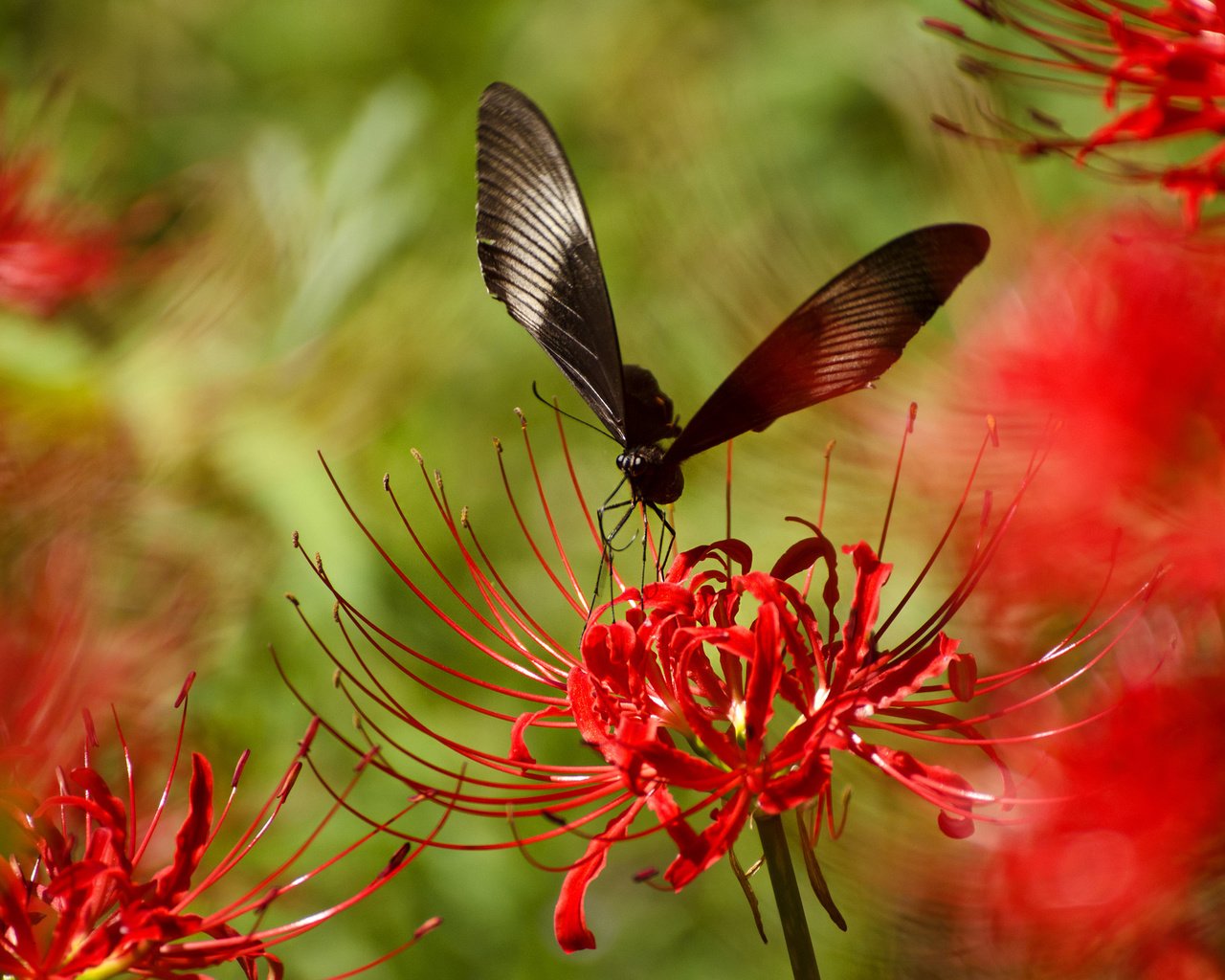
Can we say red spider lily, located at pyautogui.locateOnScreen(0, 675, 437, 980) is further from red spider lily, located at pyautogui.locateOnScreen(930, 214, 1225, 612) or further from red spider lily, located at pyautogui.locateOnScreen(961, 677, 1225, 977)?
red spider lily, located at pyautogui.locateOnScreen(930, 214, 1225, 612)

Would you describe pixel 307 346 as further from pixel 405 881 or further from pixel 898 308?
pixel 898 308

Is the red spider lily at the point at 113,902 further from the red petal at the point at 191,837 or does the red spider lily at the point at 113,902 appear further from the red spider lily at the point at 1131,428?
the red spider lily at the point at 1131,428

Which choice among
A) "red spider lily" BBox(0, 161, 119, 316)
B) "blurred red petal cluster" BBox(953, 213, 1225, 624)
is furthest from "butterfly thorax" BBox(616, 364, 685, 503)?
"red spider lily" BBox(0, 161, 119, 316)

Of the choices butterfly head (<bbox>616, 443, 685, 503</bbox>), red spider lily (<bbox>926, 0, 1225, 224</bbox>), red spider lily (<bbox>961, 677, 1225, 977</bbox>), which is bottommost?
red spider lily (<bbox>961, 677, 1225, 977</bbox>)

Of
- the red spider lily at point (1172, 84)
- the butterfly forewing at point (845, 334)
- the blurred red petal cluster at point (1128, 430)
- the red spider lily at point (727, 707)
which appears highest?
the red spider lily at point (1172, 84)

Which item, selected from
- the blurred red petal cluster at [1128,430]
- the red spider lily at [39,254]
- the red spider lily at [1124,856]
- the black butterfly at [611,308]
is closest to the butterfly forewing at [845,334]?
the black butterfly at [611,308]

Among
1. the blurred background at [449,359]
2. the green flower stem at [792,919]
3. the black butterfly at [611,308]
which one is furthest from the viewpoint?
the blurred background at [449,359]

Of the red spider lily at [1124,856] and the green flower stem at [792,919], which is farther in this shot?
the red spider lily at [1124,856]
